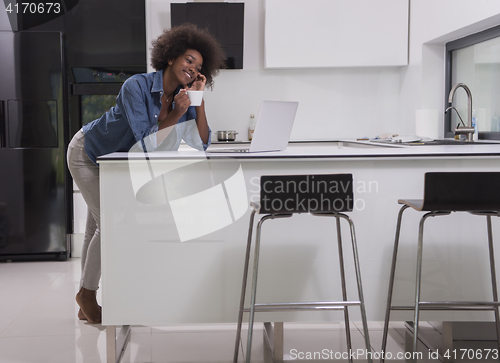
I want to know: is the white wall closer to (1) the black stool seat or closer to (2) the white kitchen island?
(2) the white kitchen island

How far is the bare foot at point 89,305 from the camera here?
8.65 ft

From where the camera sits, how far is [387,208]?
7.09ft

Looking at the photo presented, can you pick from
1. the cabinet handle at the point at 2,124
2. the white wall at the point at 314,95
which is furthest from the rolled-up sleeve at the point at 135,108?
the white wall at the point at 314,95

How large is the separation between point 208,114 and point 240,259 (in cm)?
278

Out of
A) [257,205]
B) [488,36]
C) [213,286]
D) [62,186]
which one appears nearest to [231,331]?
[213,286]

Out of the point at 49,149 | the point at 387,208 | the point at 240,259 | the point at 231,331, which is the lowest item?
the point at 231,331

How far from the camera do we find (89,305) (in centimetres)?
265

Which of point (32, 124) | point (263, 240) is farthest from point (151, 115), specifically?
point (32, 124)

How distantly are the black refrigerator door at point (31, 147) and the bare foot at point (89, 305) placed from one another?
1520 mm

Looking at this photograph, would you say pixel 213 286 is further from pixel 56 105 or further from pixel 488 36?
pixel 488 36

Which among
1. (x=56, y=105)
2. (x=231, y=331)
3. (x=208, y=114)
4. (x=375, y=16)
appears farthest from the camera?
(x=208, y=114)

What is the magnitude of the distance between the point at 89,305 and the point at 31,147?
1.86 metres

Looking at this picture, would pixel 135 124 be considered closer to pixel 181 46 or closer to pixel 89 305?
pixel 181 46

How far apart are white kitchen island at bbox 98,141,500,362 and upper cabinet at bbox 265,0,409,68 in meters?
2.38
